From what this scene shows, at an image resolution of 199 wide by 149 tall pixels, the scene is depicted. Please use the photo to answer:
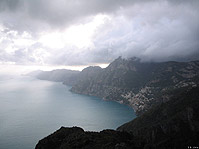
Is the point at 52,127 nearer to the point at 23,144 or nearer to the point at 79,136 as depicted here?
the point at 23,144

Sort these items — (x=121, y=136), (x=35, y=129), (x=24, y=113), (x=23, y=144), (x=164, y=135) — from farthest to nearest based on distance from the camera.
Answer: (x=24, y=113)
(x=35, y=129)
(x=23, y=144)
(x=164, y=135)
(x=121, y=136)

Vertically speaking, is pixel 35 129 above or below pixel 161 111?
below

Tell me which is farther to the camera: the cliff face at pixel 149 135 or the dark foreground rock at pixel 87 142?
the cliff face at pixel 149 135

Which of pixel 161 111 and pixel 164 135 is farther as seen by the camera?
pixel 161 111

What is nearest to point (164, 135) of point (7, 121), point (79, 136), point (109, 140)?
point (109, 140)

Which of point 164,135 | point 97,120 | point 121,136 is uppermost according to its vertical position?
point 121,136

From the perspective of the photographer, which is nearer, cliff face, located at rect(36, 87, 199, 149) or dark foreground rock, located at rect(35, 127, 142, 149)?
dark foreground rock, located at rect(35, 127, 142, 149)

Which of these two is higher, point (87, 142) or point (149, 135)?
point (87, 142)

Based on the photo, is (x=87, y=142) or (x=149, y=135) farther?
(x=149, y=135)
